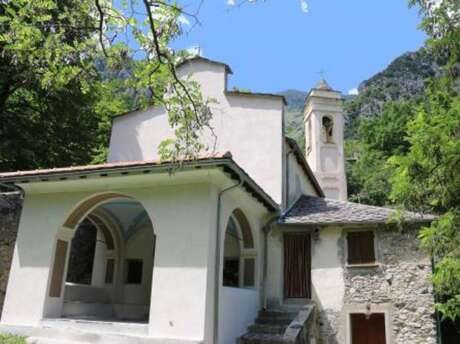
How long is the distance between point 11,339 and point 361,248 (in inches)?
320

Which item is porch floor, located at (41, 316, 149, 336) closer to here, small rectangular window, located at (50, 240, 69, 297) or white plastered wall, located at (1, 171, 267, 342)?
white plastered wall, located at (1, 171, 267, 342)

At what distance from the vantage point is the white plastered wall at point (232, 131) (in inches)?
488

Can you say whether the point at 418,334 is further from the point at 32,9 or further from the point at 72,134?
the point at 72,134

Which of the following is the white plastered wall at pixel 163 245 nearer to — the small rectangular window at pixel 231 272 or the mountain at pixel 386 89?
the small rectangular window at pixel 231 272

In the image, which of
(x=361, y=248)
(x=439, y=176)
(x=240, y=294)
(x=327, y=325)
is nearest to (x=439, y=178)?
(x=439, y=176)

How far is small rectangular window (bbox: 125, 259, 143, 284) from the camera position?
532 inches

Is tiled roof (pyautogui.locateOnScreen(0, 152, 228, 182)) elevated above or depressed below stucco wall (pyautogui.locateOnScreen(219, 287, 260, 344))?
above

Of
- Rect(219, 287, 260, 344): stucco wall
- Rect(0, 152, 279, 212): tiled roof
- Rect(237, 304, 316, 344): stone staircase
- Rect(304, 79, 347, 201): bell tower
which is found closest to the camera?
Rect(0, 152, 279, 212): tiled roof

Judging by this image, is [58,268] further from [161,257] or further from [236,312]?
[236,312]

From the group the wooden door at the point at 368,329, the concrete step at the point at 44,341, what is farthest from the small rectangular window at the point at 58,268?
the wooden door at the point at 368,329

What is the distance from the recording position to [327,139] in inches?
1037

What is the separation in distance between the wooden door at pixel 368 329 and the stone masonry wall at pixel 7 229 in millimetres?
8708

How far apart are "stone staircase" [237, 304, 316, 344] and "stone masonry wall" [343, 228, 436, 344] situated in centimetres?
132

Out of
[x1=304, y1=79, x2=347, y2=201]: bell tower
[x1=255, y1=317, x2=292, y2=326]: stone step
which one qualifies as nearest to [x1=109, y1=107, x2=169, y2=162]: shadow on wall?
[x1=255, y1=317, x2=292, y2=326]: stone step
